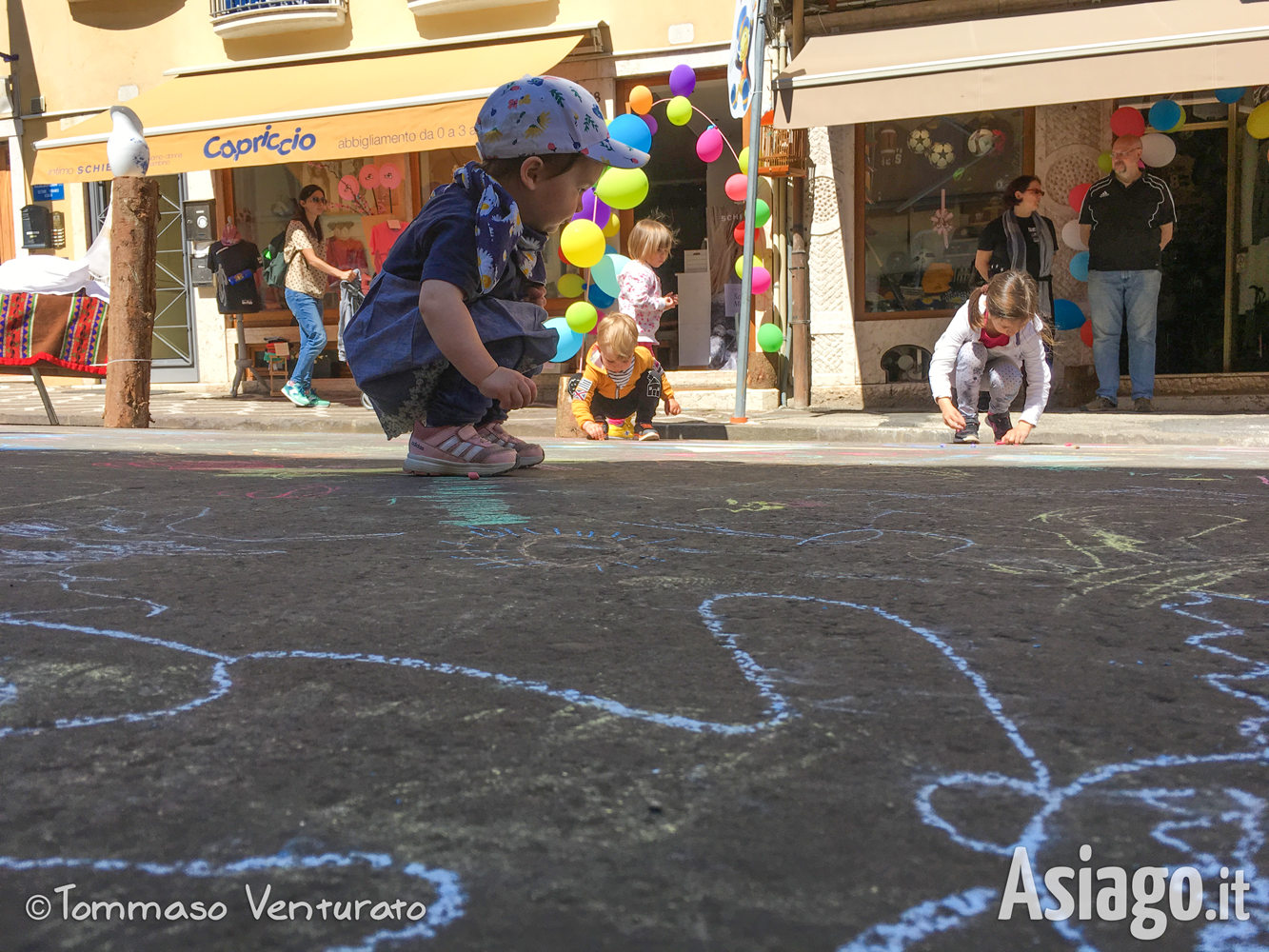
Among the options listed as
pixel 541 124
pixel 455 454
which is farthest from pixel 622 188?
pixel 455 454

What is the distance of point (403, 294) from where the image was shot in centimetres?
331

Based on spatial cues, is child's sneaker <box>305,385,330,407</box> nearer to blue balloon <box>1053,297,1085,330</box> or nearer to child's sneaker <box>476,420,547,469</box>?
blue balloon <box>1053,297,1085,330</box>

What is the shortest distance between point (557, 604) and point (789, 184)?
8.46 meters

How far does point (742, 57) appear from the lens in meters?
6.91

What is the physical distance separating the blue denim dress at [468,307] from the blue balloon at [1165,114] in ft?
21.8

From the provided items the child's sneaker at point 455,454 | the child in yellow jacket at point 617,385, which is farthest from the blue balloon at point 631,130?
the child's sneaker at point 455,454

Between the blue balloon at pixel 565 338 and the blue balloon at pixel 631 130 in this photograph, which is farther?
the blue balloon at pixel 631 130

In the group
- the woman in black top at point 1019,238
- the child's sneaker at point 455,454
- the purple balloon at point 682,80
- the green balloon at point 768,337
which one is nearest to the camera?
the child's sneaker at point 455,454

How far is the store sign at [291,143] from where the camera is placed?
8938 millimetres

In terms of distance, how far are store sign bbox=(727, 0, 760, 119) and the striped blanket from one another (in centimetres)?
405

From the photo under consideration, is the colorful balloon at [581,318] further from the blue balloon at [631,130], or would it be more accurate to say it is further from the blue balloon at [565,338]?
the blue balloon at [631,130]

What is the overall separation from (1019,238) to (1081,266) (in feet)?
2.19

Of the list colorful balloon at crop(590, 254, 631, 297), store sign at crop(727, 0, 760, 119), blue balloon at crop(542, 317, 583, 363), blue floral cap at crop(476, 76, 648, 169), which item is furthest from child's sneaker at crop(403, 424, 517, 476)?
colorful balloon at crop(590, 254, 631, 297)

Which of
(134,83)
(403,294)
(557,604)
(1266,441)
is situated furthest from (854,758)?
(134,83)
